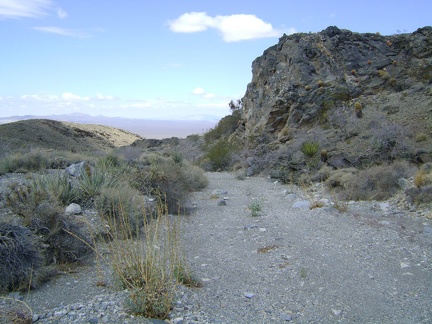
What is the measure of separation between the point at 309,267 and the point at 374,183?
609 centimetres

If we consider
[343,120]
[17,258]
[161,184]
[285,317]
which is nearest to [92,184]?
[161,184]

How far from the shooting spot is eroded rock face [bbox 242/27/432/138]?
70.5 ft

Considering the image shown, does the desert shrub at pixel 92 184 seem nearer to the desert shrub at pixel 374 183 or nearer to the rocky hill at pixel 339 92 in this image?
the desert shrub at pixel 374 183

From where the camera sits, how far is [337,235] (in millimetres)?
7652

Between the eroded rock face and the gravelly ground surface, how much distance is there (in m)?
12.9

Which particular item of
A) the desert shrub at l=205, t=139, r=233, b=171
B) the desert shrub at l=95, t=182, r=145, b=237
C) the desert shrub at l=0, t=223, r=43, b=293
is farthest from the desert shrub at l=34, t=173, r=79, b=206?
the desert shrub at l=205, t=139, r=233, b=171

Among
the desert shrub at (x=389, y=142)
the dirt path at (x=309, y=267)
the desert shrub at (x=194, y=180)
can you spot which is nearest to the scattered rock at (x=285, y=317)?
the dirt path at (x=309, y=267)

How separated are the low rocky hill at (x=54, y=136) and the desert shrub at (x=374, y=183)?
24115mm

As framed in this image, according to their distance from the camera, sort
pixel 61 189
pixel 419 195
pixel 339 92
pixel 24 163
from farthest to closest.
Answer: pixel 339 92
pixel 24 163
pixel 419 195
pixel 61 189

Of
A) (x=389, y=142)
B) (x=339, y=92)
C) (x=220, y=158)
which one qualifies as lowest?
(x=220, y=158)

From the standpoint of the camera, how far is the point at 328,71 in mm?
22797

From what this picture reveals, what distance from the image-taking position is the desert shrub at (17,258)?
5.10 metres

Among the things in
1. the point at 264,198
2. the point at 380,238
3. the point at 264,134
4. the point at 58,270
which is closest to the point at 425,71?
the point at 264,134

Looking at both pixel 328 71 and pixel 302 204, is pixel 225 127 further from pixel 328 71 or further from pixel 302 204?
pixel 302 204
